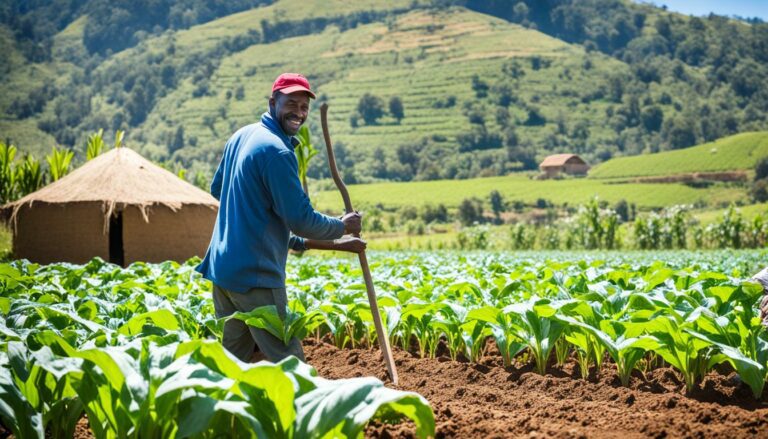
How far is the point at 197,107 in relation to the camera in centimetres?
13712

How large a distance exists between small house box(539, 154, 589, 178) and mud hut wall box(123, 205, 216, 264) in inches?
3476

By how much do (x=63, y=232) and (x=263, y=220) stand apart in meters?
13.0

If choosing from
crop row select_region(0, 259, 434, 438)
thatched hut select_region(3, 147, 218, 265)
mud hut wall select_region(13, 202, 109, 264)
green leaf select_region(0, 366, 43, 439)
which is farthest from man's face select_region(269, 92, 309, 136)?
mud hut wall select_region(13, 202, 109, 264)

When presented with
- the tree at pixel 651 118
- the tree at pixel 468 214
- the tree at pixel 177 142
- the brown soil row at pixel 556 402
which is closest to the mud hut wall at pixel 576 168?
the tree at pixel 651 118

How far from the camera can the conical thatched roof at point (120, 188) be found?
1552 cm

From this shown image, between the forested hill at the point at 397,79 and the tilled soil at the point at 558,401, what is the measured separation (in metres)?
103

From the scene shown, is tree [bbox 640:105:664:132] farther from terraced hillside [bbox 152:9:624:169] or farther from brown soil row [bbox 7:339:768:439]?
brown soil row [bbox 7:339:768:439]

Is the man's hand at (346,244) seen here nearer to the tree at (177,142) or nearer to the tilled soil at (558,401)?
the tilled soil at (558,401)

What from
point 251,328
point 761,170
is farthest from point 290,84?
point 761,170

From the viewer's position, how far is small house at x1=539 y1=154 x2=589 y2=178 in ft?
333

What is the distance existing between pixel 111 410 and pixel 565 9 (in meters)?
207

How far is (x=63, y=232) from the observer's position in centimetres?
1589

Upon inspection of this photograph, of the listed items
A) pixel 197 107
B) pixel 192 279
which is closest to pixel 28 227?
pixel 192 279

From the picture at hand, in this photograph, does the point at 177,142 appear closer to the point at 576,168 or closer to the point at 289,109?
the point at 576,168
